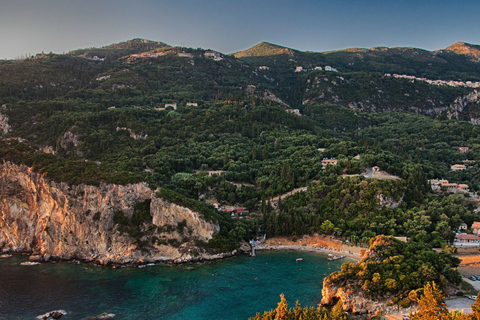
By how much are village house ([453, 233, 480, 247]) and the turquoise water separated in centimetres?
1469

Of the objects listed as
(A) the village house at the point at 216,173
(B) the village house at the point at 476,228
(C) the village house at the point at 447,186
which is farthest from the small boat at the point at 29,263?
(C) the village house at the point at 447,186

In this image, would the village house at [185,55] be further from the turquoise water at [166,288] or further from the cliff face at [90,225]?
the turquoise water at [166,288]

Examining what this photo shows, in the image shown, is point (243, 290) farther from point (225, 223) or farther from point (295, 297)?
point (225, 223)

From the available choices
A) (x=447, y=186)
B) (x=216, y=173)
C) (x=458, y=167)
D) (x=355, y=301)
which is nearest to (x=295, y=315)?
(x=355, y=301)

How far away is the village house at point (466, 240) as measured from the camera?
47.1 metres

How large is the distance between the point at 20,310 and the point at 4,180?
81.6ft

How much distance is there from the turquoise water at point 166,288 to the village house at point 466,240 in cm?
1469

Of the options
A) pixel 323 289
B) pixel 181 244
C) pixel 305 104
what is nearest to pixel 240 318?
pixel 323 289

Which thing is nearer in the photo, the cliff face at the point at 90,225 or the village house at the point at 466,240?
the village house at the point at 466,240

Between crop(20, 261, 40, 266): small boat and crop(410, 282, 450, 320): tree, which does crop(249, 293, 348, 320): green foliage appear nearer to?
crop(410, 282, 450, 320): tree

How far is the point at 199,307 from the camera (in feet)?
120

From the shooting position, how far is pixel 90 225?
5003 centimetres

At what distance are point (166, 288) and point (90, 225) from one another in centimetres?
1521

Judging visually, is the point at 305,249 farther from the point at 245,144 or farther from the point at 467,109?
the point at 467,109
